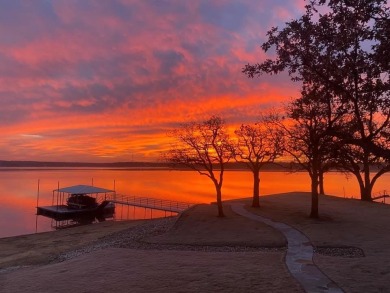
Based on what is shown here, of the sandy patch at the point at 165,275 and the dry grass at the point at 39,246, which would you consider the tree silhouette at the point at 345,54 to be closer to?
the sandy patch at the point at 165,275

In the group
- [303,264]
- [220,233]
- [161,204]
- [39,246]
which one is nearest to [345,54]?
[303,264]

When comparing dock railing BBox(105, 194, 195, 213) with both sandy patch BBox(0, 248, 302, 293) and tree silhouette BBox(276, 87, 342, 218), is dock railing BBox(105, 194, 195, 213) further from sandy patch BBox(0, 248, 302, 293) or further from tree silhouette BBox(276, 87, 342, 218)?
sandy patch BBox(0, 248, 302, 293)

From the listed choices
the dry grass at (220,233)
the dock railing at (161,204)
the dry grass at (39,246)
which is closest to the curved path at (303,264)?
the dry grass at (220,233)

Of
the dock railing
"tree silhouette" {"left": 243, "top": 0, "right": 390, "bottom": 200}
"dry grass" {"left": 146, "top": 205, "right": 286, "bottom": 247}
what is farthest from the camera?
the dock railing

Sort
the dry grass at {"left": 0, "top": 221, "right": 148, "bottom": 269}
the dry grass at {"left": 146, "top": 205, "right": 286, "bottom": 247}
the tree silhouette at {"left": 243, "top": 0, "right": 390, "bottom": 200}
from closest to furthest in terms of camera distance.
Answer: the tree silhouette at {"left": 243, "top": 0, "right": 390, "bottom": 200} < the dry grass at {"left": 146, "top": 205, "right": 286, "bottom": 247} < the dry grass at {"left": 0, "top": 221, "right": 148, "bottom": 269}

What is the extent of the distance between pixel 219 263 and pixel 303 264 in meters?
3.82

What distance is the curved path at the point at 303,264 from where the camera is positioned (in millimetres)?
12930

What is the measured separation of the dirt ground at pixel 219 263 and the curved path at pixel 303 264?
0.35 metres

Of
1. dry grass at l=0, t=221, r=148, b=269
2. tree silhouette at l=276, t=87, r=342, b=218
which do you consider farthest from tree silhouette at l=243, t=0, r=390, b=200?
dry grass at l=0, t=221, r=148, b=269

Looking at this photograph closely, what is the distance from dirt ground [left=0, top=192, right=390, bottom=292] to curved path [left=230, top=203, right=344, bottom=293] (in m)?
0.35

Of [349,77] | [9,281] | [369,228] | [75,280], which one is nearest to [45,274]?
[9,281]

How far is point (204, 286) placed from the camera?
13688 mm

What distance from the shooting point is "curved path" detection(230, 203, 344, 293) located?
Result: 12930mm

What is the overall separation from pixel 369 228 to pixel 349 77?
19.1m
